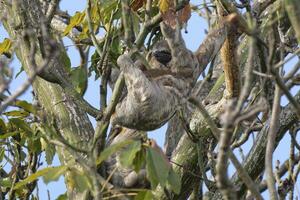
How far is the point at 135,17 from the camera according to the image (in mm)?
4984

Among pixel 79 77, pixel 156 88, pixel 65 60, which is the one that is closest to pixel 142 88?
pixel 156 88

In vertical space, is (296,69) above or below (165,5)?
below

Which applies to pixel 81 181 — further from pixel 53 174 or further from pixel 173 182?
pixel 173 182

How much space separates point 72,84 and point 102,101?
0.58 metres

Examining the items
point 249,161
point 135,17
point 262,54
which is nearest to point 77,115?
point 135,17

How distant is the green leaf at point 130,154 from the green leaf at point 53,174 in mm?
240

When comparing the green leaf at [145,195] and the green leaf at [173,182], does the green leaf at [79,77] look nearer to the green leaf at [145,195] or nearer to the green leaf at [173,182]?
the green leaf at [173,182]

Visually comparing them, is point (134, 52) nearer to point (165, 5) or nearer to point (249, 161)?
point (165, 5)

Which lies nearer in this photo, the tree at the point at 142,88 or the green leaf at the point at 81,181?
the green leaf at the point at 81,181

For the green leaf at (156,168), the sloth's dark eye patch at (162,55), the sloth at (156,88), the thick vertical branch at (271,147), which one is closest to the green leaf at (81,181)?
the green leaf at (156,168)

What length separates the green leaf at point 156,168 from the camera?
3.37 m

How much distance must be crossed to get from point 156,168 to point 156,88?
192 centimetres

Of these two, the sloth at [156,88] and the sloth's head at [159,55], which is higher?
the sloth's head at [159,55]

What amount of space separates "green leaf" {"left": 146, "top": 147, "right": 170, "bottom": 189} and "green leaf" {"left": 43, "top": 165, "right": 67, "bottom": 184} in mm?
371
